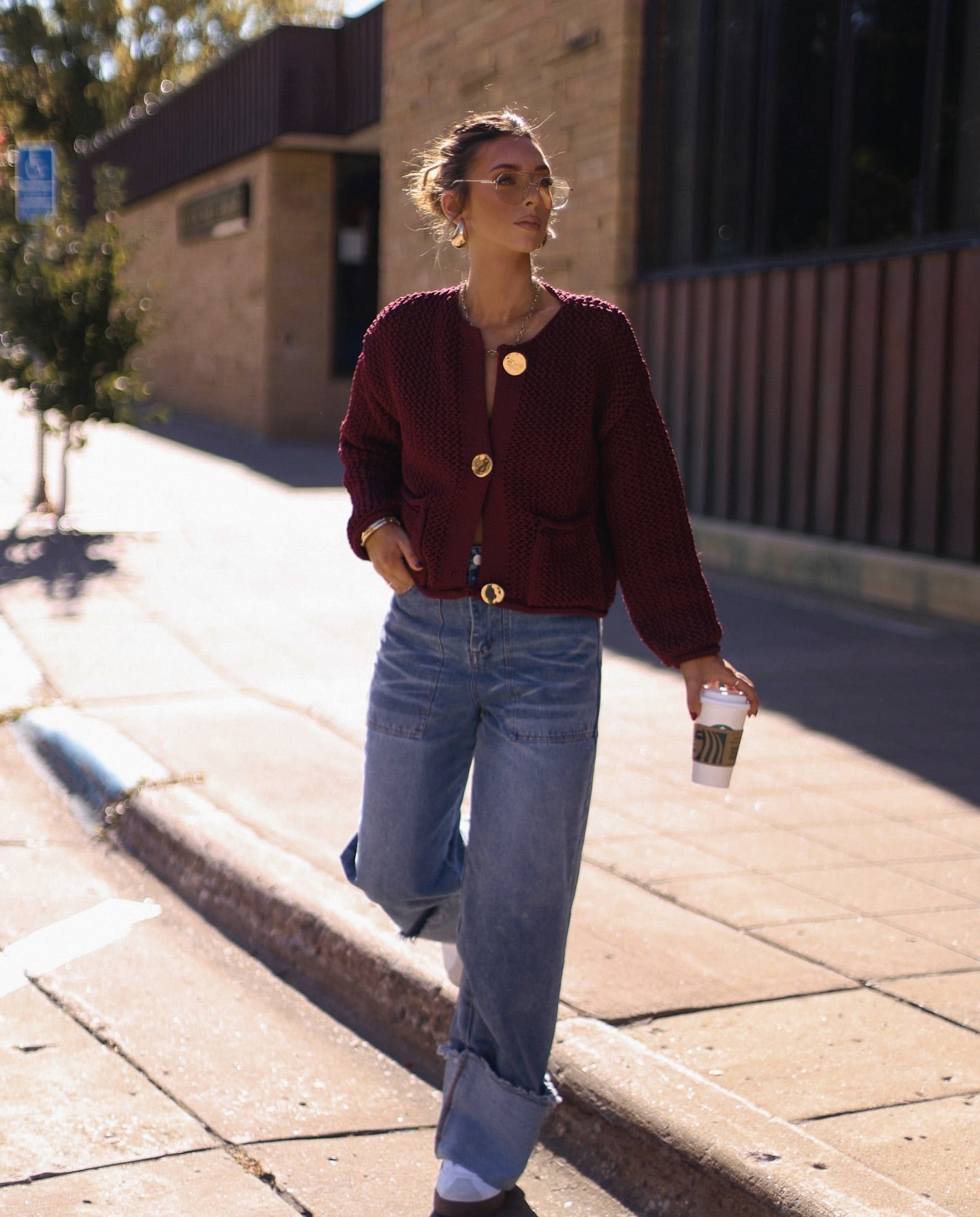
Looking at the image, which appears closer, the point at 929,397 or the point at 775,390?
the point at 929,397

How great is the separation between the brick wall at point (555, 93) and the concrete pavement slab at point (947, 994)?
7262 millimetres

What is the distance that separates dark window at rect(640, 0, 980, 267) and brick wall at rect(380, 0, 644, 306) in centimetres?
18

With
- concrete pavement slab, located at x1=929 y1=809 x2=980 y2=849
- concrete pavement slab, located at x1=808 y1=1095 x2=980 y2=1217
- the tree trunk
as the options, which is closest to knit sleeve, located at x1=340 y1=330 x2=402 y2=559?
concrete pavement slab, located at x1=808 y1=1095 x2=980 y2=1217

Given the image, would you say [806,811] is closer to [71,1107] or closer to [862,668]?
[862,668]

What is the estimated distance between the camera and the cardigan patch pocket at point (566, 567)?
277 cm

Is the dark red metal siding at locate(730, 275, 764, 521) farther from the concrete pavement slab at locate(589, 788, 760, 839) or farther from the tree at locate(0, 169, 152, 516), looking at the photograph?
the concrete pavement slab at locate(589, 788, 760, 839)

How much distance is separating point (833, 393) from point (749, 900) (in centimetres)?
616

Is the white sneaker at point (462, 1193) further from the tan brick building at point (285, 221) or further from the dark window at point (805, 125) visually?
the tan brick building at point (285, 221)

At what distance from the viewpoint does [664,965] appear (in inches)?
150

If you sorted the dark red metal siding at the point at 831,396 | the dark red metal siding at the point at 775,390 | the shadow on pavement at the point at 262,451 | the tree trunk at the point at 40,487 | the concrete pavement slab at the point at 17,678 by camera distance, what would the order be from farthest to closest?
the shadow on pavement at the point at 262,451 < the tree trunk at the point at 40,487 < the dark red metal siding at the point at 775,390 < the dark red metal siding at the point at 831,396 < the concrete pavement slab at the point at 17,678

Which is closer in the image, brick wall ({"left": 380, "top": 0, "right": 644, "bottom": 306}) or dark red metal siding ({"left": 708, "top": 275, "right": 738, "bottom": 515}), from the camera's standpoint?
dark red metal siding ({"left": 708, "top": 275, "right": 738, "bottom": 515})

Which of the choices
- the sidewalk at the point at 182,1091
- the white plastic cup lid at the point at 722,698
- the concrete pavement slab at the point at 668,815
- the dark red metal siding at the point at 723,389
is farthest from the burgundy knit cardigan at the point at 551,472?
the dark red metal siding at the point at 723,389

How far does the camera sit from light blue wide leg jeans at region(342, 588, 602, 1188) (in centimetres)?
278

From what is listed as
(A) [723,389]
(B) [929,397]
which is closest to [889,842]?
(B) [929,397]
